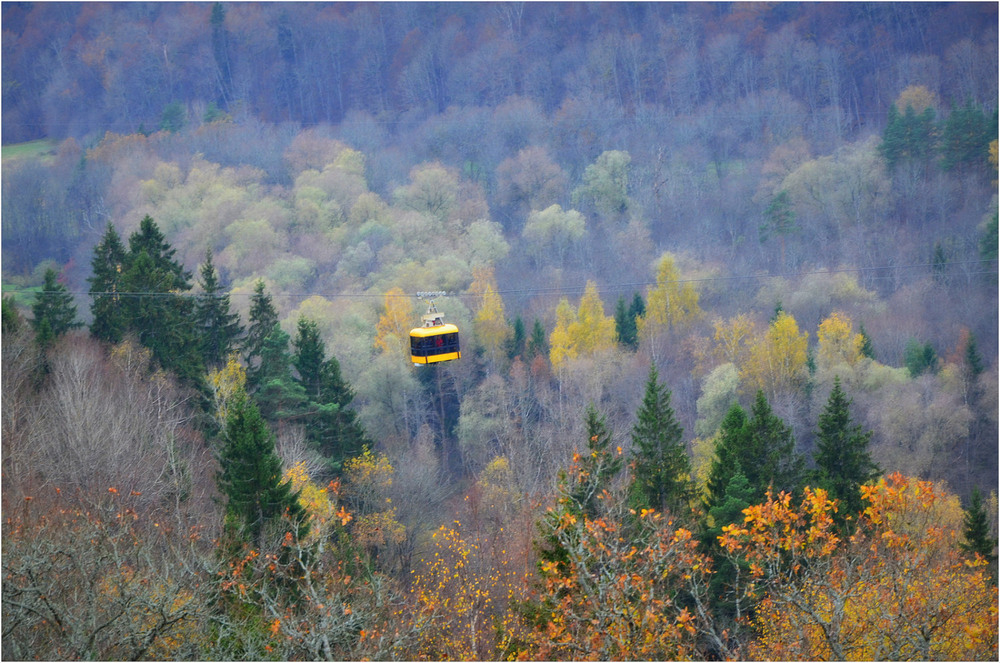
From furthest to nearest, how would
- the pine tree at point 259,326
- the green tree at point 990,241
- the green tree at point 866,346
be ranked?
the green tree at point 990,241
the green tree at point 866,346
the pine tree at point 259,326

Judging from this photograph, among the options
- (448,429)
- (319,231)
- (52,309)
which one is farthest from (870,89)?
(52,309)

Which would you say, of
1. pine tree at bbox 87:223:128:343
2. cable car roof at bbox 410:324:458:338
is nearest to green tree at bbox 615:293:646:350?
pine tree at bbox 87:223:128:343

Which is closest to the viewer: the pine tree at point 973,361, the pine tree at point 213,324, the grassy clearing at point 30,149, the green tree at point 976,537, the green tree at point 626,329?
the green tree at point 976,537

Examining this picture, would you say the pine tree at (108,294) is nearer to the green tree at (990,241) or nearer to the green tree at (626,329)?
the green tree at (626,329)

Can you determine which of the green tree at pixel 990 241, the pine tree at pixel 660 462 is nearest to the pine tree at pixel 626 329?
the green tree at pixel 990 241

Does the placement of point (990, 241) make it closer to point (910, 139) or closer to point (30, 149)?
point (910, 139)

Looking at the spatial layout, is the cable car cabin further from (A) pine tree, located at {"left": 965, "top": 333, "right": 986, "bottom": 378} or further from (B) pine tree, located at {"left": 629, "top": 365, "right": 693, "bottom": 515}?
(A) pine tree, located at {"left": 965, "top": 333, "right": 986, "bottom": 378}

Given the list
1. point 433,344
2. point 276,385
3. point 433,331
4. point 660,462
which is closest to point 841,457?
point 660,462
